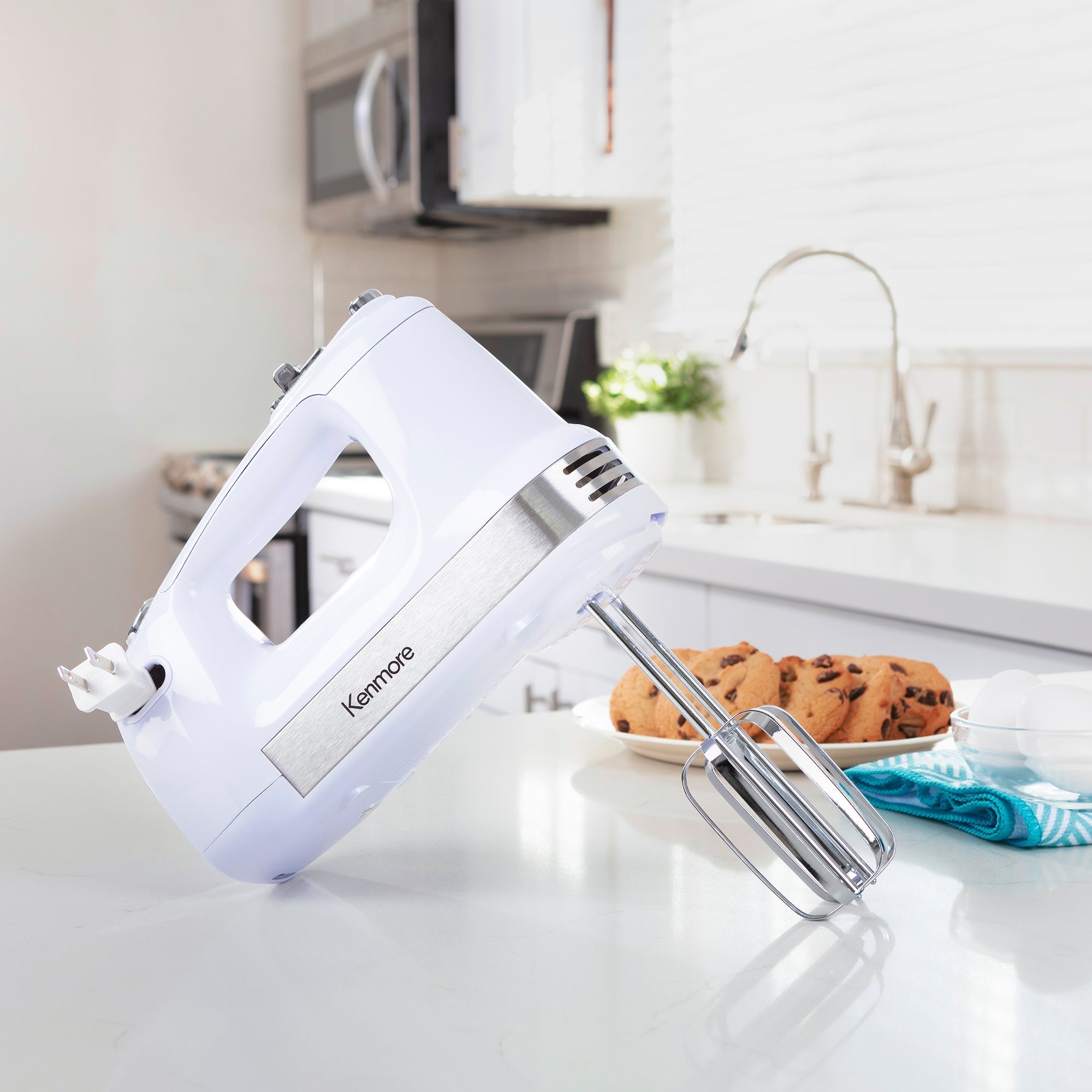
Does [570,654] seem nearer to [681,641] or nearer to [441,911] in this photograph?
[681,641]

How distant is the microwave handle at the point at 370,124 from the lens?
2.90m

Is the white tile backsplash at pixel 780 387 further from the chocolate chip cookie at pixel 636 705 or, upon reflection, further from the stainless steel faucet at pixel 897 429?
the chocolate chip cookie at pixel 636 705

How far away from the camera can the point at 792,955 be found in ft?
1.82

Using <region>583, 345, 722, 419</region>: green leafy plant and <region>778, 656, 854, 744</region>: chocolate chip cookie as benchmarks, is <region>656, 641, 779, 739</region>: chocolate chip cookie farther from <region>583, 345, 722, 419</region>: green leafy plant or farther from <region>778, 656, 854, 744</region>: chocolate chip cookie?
<region>583, 345, 722, 419</region>: green leafy plant

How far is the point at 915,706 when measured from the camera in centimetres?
87

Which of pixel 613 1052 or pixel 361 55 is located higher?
pixel 361 55

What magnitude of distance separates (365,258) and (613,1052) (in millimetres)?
3303

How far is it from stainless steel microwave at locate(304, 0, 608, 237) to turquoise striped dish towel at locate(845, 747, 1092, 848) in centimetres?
229

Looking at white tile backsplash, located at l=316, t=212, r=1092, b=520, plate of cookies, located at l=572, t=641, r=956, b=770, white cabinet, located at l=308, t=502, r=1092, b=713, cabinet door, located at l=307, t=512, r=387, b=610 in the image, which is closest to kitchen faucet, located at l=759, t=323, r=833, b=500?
white tile backsplash, located at l=316, t=212, r=1092, b=520

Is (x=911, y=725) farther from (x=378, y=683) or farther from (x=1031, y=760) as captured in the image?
(x=378, y=683)

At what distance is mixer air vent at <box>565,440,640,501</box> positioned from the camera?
61 cm

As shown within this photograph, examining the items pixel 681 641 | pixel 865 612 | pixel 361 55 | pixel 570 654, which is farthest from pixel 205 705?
pixel 361 55

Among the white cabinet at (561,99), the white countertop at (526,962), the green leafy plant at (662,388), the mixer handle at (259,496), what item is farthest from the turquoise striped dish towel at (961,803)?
the white cabinet at (561,99)

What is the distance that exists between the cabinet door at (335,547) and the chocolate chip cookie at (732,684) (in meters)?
1.60
